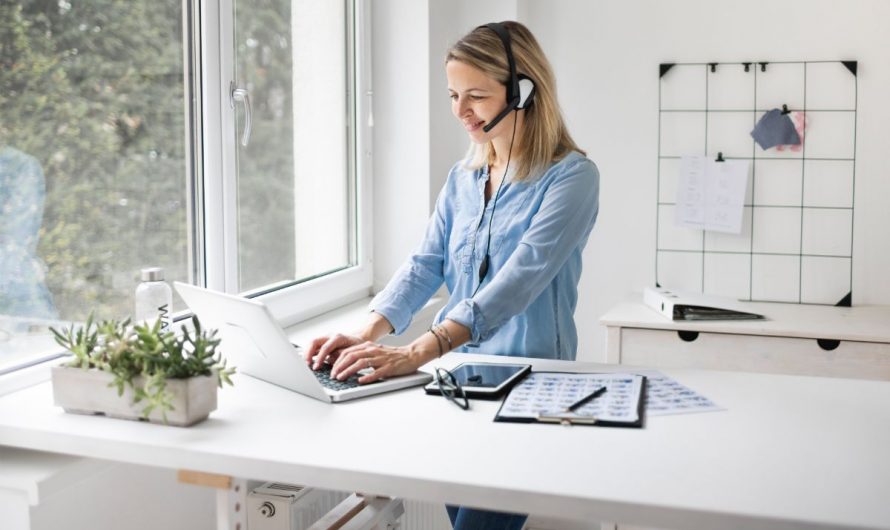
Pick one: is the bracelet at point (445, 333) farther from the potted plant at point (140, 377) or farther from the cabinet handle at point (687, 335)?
the cabinet handle at point (687, 335)

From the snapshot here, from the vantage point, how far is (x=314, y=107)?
2.60 metres

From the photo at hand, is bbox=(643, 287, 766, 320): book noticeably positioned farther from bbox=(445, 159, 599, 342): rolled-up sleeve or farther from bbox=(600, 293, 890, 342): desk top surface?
bbox=(445, 159, 599, 342): rolled-up sleeve

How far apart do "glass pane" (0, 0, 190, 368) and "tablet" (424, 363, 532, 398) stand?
675mm

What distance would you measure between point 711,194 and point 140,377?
6.94 feet

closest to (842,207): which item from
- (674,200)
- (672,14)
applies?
(674,200)

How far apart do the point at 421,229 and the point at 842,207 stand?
130 centimetres

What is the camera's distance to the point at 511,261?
173 centimetres

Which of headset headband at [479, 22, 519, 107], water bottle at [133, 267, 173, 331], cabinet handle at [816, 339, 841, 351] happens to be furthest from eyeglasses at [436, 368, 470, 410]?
cabinet handle at [816, 339, 841, 351]

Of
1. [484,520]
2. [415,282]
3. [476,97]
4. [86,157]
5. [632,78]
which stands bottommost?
[484,520]

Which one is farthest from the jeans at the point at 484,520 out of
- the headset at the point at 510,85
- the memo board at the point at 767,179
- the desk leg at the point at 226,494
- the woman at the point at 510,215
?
the memo board at the point at 767,179

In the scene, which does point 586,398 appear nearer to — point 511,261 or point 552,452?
point 552,452

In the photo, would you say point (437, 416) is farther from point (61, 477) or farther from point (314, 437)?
point (61, 477)

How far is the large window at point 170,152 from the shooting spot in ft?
5.10

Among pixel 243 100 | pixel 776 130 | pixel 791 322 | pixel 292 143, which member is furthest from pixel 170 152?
pixel 776 130
